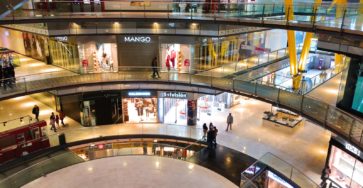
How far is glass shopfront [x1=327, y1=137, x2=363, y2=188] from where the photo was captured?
44.8 feet

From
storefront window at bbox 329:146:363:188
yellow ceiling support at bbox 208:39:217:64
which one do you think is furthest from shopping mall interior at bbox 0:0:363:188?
yellow ceiling support at bbox 208:39:217:64

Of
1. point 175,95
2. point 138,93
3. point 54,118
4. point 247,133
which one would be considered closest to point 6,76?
point 54,118

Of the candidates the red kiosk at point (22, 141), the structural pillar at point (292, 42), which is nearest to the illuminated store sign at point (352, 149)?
the structural pillar at point (292, 42)

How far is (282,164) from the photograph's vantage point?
1545cm

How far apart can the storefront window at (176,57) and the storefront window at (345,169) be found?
37.9ft

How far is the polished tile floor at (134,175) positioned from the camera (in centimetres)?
1471

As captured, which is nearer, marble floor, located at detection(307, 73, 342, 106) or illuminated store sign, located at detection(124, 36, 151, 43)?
marble floor, located at detection(307, 73, 342, 106)

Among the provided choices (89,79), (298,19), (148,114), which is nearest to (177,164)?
(148,114)

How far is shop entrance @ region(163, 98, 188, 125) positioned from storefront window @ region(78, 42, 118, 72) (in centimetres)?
500

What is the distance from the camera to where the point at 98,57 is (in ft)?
72.3

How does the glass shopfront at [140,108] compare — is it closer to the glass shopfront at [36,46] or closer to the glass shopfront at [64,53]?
the glass shopfront at [64,53]

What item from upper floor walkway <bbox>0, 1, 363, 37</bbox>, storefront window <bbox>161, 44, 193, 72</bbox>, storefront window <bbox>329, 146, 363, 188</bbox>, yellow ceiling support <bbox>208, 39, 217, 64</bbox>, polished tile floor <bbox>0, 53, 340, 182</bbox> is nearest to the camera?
upper floor walkway <bbox>0, 1, 363, 37</bbox>

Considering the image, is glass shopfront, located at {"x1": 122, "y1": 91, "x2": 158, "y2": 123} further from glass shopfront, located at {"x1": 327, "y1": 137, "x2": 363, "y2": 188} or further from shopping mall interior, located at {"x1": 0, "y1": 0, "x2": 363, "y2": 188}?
glass shopfront, located at {"x1": 327, "y1": 137, "x2": 363, "y2": 188}

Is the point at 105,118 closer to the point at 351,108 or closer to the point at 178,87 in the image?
the point at 178,87
